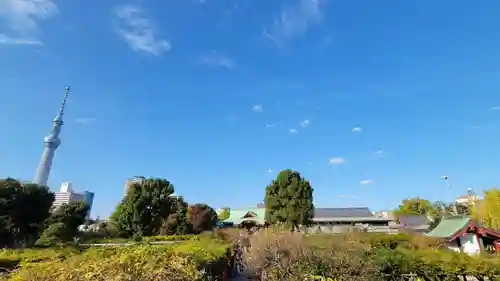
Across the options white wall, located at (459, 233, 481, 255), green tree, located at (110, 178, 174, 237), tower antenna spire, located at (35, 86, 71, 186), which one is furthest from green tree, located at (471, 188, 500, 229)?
tower antenna spire, located at (35, 86, 71, 186)

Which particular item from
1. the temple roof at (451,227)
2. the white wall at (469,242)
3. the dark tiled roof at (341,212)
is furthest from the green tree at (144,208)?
the white wall at (469,242)

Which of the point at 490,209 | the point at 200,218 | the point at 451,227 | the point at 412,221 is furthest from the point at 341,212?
the point at 451,227

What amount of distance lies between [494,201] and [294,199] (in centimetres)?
2461

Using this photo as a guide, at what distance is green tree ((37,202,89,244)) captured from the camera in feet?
91.0

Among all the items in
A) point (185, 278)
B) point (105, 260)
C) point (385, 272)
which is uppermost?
point (105, 260)

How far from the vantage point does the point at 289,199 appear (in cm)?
3491

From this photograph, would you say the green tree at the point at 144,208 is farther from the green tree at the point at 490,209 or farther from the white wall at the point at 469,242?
the green tree at the point at 490,209

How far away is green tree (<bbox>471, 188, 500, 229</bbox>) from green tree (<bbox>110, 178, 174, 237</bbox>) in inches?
1540

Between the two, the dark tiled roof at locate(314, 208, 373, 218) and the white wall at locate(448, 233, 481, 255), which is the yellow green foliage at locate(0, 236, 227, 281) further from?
the dark tiled roof at locate(314, 208, 373, 218)

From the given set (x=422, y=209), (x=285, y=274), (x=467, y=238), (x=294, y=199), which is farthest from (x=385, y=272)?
(x=422, y=209)

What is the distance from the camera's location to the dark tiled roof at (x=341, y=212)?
44250 mm

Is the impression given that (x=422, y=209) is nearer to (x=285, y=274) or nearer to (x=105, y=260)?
(x=285, y=274)

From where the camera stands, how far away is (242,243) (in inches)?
652

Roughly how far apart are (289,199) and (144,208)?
58.2 feet
